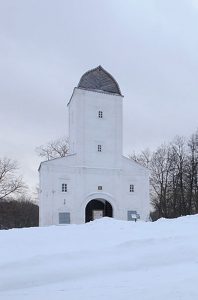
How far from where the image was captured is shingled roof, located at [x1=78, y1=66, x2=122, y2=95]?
1350 inches

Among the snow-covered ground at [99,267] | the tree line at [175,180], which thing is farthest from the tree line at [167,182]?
the snow-covered ground at [99,267]

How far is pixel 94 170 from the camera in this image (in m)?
32.7

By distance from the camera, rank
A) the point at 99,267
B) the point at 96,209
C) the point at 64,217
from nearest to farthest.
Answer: the point at 99,267 < the point at 64,217 < the point at 96,209

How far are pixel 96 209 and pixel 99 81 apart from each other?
12419mm

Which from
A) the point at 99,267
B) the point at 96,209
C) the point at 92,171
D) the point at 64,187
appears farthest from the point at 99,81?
the point at 99,267

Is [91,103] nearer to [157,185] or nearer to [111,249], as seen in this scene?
[157,185]

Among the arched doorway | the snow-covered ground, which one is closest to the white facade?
the arched doorway

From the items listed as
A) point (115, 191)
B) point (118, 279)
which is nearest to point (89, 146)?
point (115, 191)

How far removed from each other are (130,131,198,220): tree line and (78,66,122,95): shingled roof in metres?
14.1

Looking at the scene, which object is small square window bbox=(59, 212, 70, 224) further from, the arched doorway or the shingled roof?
the shingled roof

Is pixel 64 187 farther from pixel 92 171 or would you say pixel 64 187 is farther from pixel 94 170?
pixel 94 170

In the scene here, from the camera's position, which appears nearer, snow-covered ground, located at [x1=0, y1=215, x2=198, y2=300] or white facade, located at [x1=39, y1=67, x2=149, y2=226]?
snow-covered ground, located at [x1=0, y1=215, x2=198, y2=300]

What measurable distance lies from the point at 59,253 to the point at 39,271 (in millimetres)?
1287

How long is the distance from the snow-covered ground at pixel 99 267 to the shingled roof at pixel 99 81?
24.7 metres
